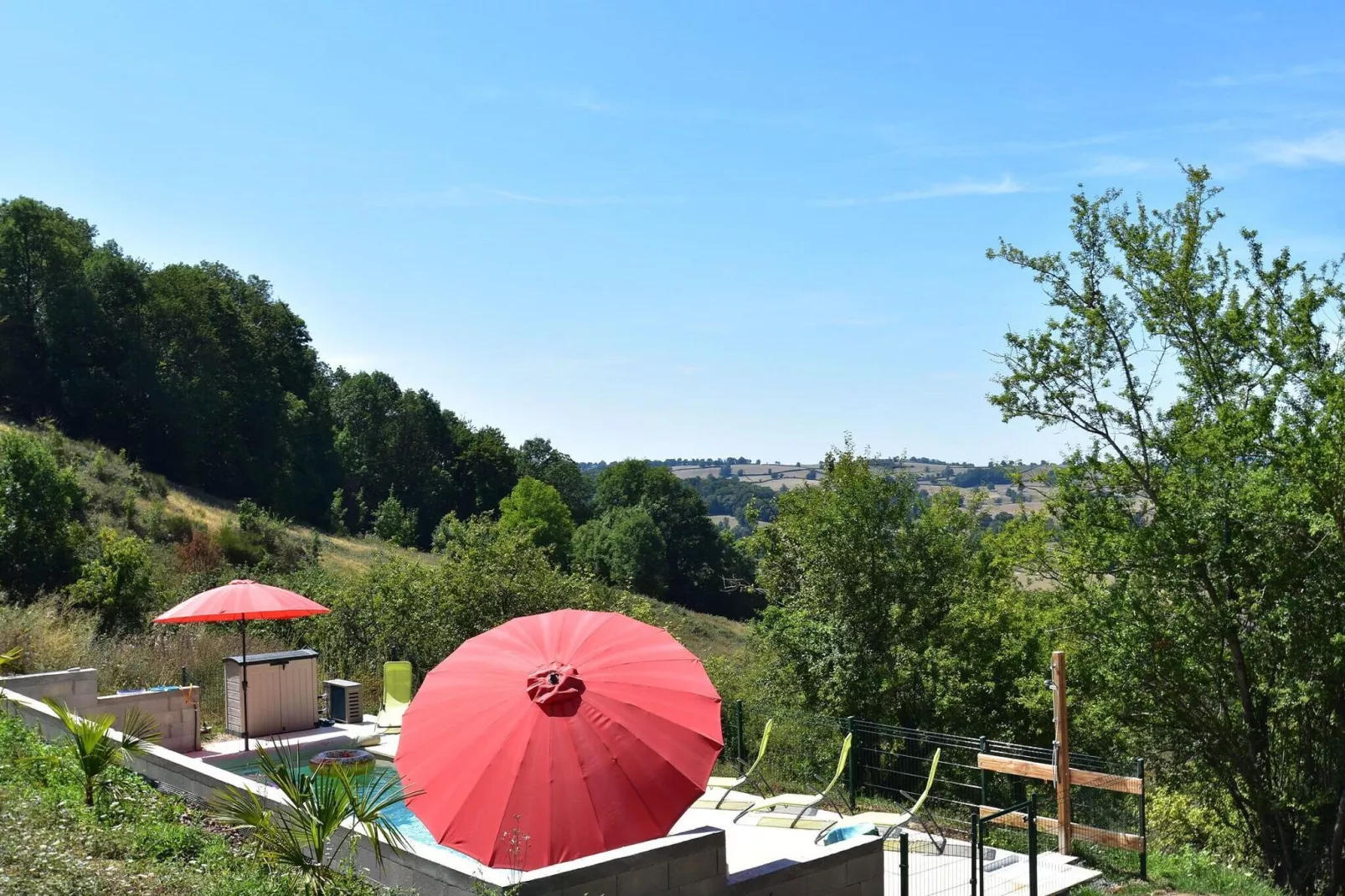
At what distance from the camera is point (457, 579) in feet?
52.4

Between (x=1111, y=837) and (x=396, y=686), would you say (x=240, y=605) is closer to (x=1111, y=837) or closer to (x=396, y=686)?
(x=396, y=686)

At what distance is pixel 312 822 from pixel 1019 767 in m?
6.85

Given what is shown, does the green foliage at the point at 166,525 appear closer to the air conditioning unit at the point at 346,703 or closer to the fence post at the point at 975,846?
the air conditioning unit at the point at 346,703

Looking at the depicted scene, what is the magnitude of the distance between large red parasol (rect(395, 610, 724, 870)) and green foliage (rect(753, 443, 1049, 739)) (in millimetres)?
8230

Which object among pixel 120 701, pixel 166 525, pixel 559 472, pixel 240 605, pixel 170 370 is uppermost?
pixel 170 370

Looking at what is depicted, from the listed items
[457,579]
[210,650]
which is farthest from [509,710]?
[210,650]

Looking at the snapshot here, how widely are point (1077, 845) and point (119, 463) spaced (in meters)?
39.3

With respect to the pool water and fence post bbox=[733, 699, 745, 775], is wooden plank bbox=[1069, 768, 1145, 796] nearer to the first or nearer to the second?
fence post bbox=[733, 699, 745, 775]

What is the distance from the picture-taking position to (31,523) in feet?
66.2

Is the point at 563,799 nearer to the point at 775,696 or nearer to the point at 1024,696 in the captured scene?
the point at 1024,696

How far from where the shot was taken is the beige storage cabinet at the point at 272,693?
1262cm

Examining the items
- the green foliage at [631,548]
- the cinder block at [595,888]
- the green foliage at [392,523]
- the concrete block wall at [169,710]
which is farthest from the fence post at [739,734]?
the green foliage at [631,548]

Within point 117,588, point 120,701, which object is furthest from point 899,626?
point 117,588

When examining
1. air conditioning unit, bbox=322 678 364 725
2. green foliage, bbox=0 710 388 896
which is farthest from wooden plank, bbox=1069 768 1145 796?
air conditioning unit, bbox=322 678 364 725
